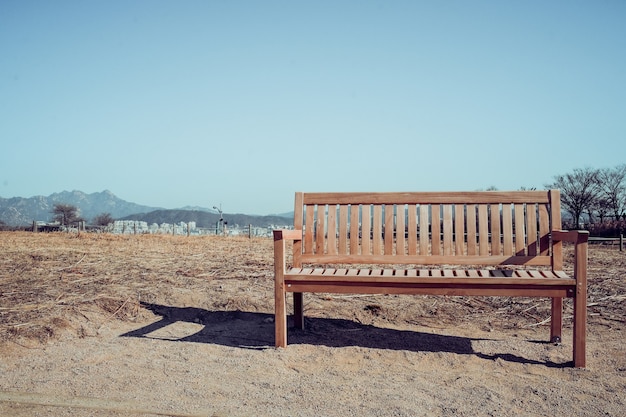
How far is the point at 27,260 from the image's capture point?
8898 millimetres

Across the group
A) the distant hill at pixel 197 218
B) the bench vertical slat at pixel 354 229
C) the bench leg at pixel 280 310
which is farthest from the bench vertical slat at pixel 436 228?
the distant hill at pixel 197 218

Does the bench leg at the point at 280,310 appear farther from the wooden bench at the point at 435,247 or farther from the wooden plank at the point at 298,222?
the wooden plank at the point at 298,222

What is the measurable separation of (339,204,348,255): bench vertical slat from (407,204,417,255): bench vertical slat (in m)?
0.55

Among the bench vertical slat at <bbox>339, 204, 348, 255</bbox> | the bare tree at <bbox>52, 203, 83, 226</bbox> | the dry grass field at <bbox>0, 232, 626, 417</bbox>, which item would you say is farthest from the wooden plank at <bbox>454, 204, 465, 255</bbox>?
the bare tree at <bbox>52, 203, 83, 226</bbox>

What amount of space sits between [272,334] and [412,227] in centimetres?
155

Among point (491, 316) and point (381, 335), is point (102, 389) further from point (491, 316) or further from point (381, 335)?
point (491, 316)

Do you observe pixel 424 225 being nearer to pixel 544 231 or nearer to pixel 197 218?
pixel 544 231

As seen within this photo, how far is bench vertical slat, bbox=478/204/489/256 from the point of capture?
4420mm

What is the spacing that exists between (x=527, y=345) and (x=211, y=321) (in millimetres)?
2857

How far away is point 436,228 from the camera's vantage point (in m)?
4.53

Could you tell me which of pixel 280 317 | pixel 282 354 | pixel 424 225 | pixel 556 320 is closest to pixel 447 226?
pixel 424 225

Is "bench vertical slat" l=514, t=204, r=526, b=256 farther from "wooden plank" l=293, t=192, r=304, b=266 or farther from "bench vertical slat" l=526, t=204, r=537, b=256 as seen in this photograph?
"wooden plank" l=293, t=192, r=304, b=266

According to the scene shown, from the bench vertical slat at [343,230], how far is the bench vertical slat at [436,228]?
2.44 feet

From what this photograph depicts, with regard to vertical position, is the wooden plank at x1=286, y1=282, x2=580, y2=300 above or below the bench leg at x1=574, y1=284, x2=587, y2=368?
above
